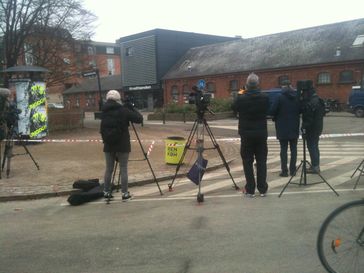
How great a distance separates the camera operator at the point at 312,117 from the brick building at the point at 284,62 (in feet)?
94.3

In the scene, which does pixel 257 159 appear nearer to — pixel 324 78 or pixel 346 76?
pixel 346 76

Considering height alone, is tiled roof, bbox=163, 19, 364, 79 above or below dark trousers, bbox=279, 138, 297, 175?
above

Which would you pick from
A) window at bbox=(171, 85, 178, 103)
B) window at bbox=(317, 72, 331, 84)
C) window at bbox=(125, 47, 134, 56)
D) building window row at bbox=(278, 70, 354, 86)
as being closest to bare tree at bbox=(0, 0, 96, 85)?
building window row at bbox=(278, 70, 354, 86)

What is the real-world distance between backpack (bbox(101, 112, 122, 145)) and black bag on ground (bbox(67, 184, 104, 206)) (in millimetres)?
1066

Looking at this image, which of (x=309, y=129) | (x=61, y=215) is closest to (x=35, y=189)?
(x=61, y=215)

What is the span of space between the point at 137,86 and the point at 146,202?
50.8 metres

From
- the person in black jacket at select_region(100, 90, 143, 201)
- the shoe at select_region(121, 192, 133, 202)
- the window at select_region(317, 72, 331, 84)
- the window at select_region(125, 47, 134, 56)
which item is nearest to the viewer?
the person in black jacket at select_region(100, 90, 143, 201)

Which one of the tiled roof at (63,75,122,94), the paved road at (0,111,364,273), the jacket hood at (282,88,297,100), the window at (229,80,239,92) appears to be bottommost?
the paved road at (0,111,364,273)

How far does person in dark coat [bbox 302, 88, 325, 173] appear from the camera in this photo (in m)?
8.88

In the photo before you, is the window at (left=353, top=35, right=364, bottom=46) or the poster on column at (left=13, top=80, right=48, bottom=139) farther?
the window at (left=353, top=35, right=364, bottom=46)

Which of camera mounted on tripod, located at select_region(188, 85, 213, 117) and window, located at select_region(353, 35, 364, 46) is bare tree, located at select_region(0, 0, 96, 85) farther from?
window, located at select_region(353, 35, 364, 46)

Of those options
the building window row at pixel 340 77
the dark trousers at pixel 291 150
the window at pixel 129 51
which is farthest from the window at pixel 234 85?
the dark trousers at pixel 291 150

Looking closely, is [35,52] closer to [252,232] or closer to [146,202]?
[146,202]

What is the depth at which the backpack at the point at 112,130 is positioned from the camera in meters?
7.57
